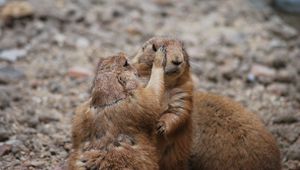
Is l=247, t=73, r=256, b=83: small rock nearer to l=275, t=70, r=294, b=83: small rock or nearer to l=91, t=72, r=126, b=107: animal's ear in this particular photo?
l=275, t=70, r=294, b=83: small rock

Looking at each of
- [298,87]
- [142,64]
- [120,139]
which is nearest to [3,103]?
[142,64]

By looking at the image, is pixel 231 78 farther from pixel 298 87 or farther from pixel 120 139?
pixel 120 139

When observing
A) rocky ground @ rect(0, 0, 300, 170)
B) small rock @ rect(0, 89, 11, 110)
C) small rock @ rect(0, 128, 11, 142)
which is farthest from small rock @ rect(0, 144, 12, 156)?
small rock @ rect(0, 89, 11, 110)

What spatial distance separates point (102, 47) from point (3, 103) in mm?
2535

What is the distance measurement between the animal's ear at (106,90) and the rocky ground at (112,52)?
4.13 feet

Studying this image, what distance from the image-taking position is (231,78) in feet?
30.6

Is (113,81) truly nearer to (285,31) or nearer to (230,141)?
(230,141)

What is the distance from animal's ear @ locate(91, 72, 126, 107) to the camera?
18.1 feet

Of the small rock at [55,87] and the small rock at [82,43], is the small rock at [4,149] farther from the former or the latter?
the small rock at [82,43]

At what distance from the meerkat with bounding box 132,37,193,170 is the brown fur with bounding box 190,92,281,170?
25 cm

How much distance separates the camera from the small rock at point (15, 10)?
10195 mm

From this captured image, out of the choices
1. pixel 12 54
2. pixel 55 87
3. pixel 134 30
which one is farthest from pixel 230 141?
pixel 134 30

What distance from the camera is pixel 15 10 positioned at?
33.6 feet

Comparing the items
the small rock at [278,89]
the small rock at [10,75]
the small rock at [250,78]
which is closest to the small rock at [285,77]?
the small rock at [278,89]
